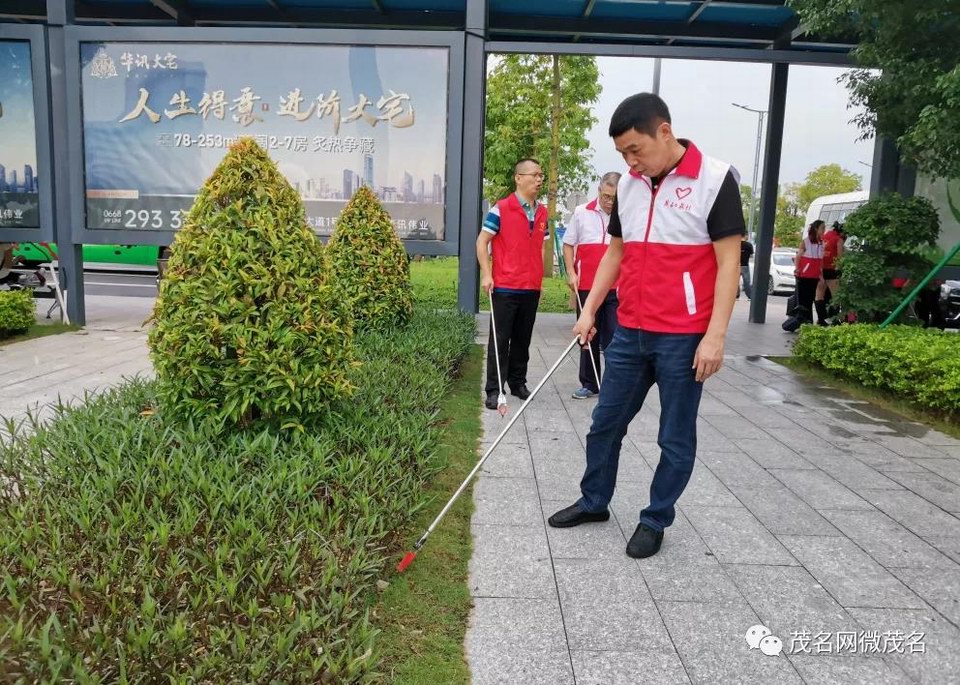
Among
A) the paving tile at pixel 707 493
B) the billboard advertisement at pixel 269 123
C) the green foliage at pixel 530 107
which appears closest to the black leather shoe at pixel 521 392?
the paving tile at pixel 707 493

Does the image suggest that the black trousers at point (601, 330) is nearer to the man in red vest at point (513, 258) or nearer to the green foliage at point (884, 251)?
the man in red vest at point (513, 258)

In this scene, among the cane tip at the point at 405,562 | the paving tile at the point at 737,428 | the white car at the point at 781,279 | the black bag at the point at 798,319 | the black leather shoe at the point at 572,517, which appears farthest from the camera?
the white car at the point at 781,279

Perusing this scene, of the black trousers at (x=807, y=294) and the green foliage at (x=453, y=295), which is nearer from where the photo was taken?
the black trousers at (x=807, y=294)

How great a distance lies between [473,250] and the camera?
895 cm

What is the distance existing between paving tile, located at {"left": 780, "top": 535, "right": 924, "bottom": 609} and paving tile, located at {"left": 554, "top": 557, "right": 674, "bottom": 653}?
756 mm

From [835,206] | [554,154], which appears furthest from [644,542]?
[835,206]

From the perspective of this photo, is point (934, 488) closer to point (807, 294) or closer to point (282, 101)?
point (807, 294)

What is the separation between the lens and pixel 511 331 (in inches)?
225

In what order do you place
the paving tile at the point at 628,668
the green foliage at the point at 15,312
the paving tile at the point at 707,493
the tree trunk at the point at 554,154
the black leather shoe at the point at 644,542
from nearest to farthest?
the paving tile at the point at 628,668, the black leather shoe at the point at 644,542, the paving tile at the point at 707,493, the green foliage at the point at 15,312, the tree trunk at the point at 554,154

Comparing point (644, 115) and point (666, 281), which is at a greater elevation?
point (644, 115)

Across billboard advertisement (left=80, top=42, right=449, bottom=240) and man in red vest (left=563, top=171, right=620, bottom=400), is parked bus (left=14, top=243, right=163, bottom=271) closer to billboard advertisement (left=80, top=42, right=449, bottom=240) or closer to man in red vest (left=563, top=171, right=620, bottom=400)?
billboard advertisement (left=80, top=42, right=449, bottom=240)

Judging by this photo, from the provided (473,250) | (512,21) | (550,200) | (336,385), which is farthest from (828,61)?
(550,200)

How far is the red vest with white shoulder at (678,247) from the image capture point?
2.86 meters

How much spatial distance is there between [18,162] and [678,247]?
29.8 feet
